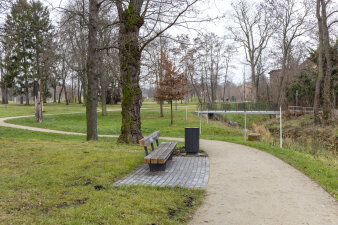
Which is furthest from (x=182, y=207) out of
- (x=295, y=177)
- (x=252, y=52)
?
(x=252, y=52)

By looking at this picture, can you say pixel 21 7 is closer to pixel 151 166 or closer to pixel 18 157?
pixel 18 157

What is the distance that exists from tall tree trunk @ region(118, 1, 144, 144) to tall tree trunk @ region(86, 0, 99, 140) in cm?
205

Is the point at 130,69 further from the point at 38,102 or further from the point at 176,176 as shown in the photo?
the point at 38,102

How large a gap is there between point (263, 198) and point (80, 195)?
3.20m

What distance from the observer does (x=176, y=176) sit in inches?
280

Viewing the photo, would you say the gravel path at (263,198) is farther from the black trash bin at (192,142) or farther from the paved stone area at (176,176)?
the black trash bin at (192,142)

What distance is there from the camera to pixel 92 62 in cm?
1373

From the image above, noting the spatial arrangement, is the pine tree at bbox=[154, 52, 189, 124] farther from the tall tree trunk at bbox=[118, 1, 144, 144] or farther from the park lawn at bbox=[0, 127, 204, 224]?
the park lawn at bbox=[0, 127, 204, 224]

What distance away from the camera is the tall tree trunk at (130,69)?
1148cm

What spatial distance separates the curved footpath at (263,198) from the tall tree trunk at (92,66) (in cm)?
745

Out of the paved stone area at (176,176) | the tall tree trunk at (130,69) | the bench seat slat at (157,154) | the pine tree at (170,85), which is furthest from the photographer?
the pine tree at (170,85)

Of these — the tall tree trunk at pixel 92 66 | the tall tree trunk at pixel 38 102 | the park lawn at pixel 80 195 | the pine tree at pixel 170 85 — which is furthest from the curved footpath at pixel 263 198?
the tall tree trunk at pixel 38 102

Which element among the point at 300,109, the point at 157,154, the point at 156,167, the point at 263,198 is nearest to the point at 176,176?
the point at 156,167

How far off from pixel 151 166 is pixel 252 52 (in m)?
38.2
